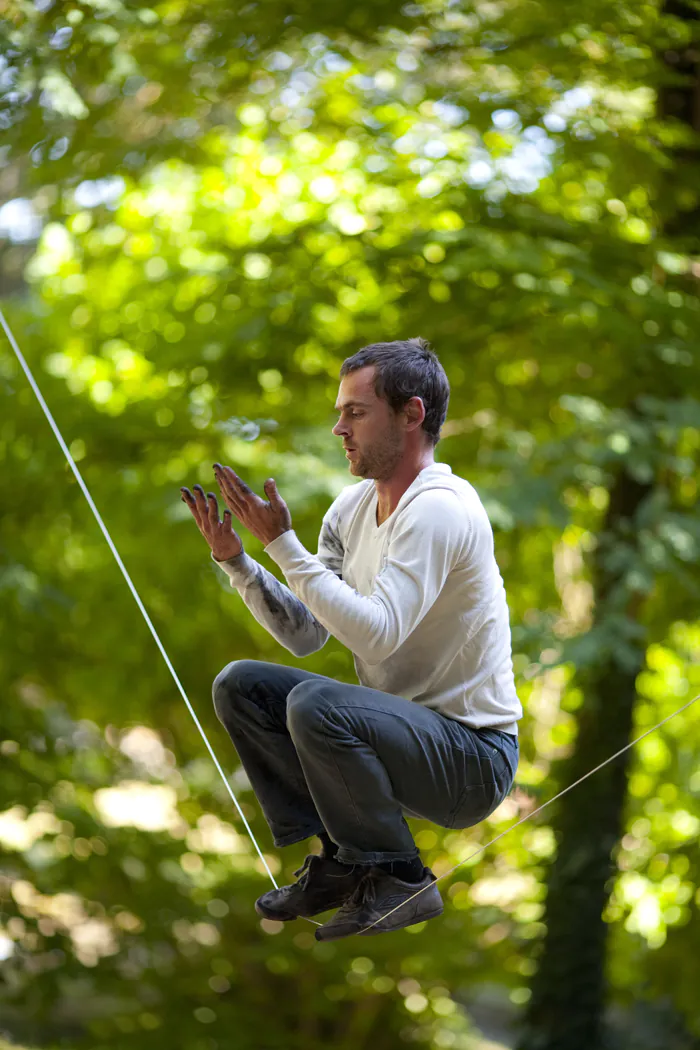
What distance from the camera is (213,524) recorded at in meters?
1.54

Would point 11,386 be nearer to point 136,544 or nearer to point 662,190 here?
point 136,544

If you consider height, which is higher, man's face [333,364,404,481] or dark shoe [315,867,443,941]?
man's face [333,364,404,481]

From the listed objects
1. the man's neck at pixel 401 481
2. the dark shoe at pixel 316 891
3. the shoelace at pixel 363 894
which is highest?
the man's neck at pixel 401 481

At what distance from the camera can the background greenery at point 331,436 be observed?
423cm

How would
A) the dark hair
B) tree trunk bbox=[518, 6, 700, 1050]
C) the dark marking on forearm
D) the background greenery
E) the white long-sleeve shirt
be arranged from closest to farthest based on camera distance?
1. the white long-sleeve shirt
2. the dark hair
3. the dark marking on forearm
4. the background greenery
5. tree trunk bbox=[518, 6, 700, 1050]

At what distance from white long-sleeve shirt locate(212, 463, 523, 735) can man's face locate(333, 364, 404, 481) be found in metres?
0.06

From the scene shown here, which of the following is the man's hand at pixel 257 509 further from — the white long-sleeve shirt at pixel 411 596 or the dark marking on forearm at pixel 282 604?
the dark marking on forearm at pixel 282 604

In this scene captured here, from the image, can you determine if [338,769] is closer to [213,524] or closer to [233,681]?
[233,681]

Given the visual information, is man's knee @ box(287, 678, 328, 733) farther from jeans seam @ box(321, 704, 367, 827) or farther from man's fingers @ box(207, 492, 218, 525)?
Answer: man's fingers @ box(207, 492, 218, 525)

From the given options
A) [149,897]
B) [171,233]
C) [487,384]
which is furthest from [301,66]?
[149,897]

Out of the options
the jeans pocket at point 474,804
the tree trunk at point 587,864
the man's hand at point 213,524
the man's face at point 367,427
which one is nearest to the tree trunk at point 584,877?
the tree trunk at point 587,864

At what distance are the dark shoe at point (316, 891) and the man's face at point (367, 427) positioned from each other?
59cm

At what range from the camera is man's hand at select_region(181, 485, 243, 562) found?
1.53 metres

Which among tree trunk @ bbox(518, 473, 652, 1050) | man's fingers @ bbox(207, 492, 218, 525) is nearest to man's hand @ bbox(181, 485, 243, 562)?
man's fingers @ bbox(207, 492, 218, 525)
